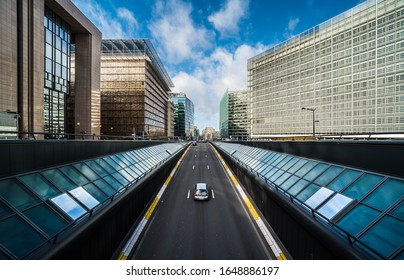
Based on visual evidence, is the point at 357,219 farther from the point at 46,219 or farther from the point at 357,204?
the point at 46,219

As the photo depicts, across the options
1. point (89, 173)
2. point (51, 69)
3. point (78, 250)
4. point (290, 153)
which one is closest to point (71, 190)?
point (89, 173)

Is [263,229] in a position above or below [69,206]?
below

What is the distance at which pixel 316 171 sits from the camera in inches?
377

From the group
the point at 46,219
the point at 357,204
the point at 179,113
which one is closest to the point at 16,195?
the point at 46,219

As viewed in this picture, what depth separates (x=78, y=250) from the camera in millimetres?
5344

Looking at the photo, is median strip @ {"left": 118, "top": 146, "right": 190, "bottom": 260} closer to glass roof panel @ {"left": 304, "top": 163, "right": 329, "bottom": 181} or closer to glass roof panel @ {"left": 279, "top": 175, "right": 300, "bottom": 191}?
glass roof panel @ {"left": 279, "top": 175, "right": 300, "bottom": 191}

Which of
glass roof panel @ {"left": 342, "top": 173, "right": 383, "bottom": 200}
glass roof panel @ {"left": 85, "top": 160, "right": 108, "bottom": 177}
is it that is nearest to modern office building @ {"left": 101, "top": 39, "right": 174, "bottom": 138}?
glass roof panel @ {"left": 85, "top": 160, "right": 108, "bottom": 177}

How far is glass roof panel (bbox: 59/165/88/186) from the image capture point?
324 inches

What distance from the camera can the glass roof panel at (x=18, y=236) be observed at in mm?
4454

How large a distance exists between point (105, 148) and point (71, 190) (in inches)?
249

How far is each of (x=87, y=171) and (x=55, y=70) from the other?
3610 centimetres

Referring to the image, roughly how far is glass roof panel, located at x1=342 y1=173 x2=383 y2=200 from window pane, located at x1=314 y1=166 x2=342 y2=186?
1154 mm

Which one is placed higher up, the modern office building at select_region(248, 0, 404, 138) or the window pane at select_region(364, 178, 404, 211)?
the modern office building at select_region(248, 0, 404, 138)

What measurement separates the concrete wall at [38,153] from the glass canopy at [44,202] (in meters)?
0.33
